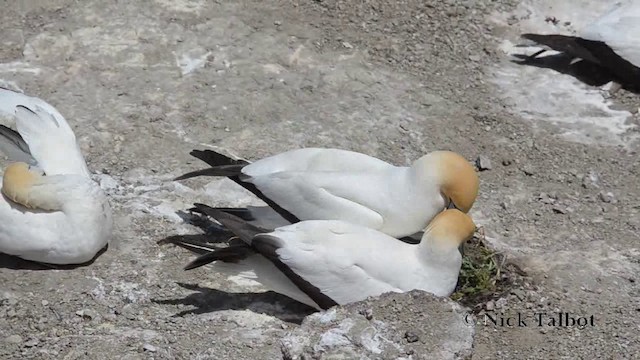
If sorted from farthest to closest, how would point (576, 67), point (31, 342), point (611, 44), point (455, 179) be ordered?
1. point (576, 67)
2. point (611, 44)
3. point (455, 179)
4. point (31, 342)

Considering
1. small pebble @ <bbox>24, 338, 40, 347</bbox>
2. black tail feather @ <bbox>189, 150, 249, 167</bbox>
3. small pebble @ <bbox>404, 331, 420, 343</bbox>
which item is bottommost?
small pebble @ <bbox>24, 338, 40, 347</bbox>

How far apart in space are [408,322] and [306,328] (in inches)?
18.7

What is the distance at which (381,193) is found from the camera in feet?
20.1

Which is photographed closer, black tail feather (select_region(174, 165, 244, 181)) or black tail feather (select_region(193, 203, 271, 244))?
black tail feather (select_region(193, 203, 271, 244))

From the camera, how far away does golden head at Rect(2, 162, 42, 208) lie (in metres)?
6.08

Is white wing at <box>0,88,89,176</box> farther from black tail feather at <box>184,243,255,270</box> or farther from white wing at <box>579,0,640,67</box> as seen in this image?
white wing at <box>579,0,640,67</box>

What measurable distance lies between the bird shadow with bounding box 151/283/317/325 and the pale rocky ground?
13mm

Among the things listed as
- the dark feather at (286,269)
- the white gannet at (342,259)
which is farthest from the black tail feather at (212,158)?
the dark feather at (286,269)

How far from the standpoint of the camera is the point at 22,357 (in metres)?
5.34

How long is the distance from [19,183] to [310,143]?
2.06m

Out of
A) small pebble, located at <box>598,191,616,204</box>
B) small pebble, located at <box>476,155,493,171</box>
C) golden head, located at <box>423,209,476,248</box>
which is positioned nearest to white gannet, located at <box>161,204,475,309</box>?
golden head, located at <box>423,209,476,248</box>

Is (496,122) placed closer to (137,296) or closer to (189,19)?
(189,19)

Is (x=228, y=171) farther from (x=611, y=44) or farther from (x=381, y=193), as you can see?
(x=611, y=44)

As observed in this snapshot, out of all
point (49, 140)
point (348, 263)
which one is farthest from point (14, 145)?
point (348, 263)
